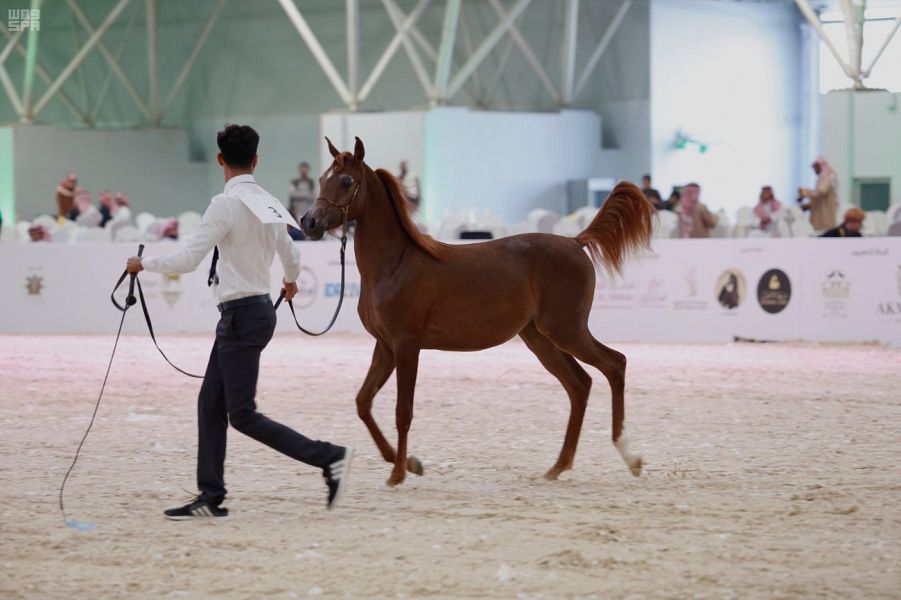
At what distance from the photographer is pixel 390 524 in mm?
5926

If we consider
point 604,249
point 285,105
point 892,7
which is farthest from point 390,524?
point 285,105

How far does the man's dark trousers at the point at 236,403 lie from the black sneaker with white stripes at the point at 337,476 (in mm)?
33

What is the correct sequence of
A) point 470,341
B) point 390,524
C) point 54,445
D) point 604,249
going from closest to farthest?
point 390,524, point 470,341, point 604,249, point 54,445

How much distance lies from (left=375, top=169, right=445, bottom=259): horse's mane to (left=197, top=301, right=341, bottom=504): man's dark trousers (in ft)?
3.94

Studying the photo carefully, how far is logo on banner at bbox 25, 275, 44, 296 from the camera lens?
1705cm

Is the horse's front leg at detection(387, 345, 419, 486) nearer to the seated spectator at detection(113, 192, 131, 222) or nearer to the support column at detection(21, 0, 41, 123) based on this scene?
the seated spectator at detection(113, 192, 131, 222)

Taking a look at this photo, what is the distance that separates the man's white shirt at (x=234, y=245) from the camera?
5.83 meters

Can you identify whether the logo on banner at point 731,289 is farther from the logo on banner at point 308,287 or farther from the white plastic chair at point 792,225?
the logo on banner at point 308,287

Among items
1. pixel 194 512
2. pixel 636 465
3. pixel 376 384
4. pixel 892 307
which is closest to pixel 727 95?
pixel 892 307

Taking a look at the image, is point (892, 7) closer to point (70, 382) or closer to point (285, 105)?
point (285, 105)

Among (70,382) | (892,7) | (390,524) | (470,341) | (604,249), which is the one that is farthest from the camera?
(892,7)

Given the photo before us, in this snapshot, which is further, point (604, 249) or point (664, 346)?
point (664, 346)

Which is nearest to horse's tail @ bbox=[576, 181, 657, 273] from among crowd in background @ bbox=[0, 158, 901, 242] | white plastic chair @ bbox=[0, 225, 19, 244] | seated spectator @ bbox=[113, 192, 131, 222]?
crowd in background @ bbox=[0, 158, 901, 242]

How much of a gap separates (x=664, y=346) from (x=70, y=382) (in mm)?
6568
